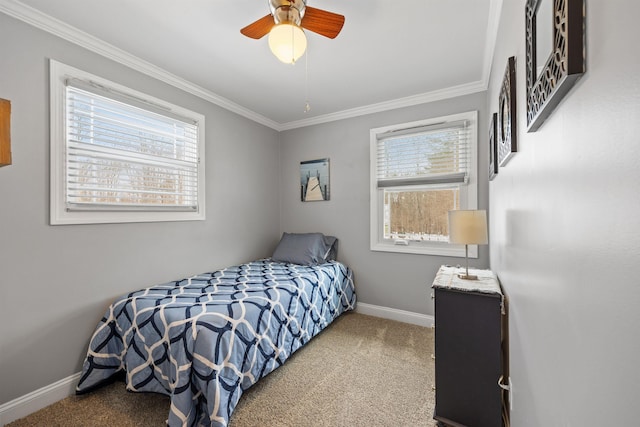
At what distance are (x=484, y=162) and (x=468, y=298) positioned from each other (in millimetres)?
1753

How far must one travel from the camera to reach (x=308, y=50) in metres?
2.24

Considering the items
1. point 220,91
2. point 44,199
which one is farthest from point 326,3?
point 44,199

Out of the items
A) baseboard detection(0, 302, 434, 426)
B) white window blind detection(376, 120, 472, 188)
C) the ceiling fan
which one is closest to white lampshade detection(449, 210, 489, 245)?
white window blind detection(376, 120, 472, 188)

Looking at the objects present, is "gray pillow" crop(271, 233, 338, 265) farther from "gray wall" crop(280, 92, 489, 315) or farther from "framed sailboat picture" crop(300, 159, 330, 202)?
"framed sailboat picture" crop(300, 159, 330, 202)

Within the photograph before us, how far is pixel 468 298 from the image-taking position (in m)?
1.57

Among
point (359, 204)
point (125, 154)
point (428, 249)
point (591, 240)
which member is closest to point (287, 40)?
point (591, 240)

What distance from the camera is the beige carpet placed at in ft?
5.70

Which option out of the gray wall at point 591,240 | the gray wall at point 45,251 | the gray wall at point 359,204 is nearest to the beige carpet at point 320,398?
the gray wall at point 45,251

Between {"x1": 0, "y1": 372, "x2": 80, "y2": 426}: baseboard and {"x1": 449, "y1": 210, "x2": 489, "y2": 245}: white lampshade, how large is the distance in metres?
2.85

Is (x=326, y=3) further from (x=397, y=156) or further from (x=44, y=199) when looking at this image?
(x=44, y=199)

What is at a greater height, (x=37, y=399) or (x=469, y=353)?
(x=469, y=353)

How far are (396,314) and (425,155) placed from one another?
182 centimetres

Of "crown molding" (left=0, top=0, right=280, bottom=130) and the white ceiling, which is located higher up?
the white ceiling

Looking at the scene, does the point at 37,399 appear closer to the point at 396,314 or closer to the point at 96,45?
the point at 96,45
